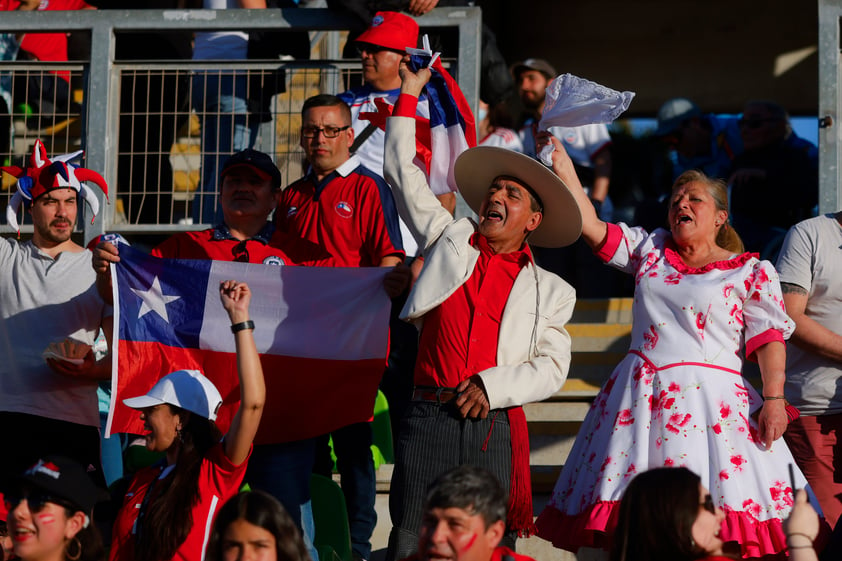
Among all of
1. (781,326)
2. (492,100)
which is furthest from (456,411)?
(492,100)

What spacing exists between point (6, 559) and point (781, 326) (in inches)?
128

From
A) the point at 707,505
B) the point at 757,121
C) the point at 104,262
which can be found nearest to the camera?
the point at 707,505

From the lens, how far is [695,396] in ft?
18.1

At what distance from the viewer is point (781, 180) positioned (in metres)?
8.46

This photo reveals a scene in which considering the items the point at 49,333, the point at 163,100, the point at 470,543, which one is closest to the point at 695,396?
the point at 470,543

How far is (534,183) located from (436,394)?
3.50 feet

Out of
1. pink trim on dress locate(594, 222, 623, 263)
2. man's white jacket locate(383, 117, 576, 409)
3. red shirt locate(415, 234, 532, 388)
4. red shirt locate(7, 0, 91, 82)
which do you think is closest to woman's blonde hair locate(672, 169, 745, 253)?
pink trim on dress locate(594, 222, 623, 263)

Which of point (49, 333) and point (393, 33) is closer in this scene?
point (49, 333)

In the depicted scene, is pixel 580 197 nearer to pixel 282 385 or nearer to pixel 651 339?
pixel 651 339

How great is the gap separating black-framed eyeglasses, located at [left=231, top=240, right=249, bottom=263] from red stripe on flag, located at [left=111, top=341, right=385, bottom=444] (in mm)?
457

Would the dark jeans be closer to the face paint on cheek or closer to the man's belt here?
the man's belt

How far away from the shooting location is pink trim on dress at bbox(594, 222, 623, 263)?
593cm

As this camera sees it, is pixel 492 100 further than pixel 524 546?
Yes

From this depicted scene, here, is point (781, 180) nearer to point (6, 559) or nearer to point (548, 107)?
point (548, 107)
